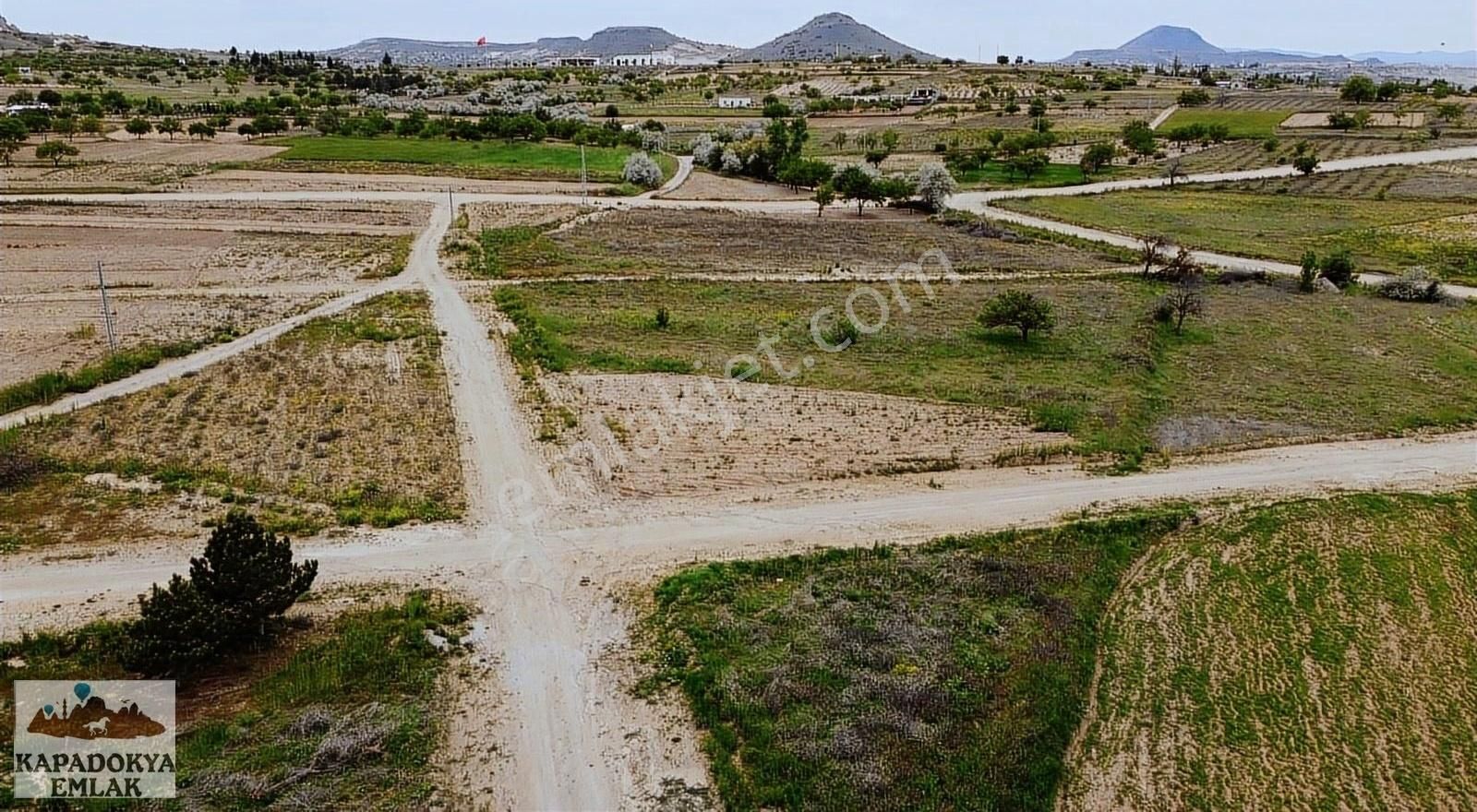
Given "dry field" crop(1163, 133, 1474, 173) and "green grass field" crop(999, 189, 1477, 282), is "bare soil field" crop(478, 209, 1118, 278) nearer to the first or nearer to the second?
"green grass field" crop(999, 189, 1477, 282)

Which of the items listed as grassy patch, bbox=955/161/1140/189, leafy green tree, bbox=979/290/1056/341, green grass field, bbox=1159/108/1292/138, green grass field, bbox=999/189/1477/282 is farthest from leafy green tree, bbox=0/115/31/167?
green grass field, bbox=1159/108/1292/138

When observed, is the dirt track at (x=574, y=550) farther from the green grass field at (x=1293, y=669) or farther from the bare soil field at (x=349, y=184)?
the bare soil field at (x=349, y=184)

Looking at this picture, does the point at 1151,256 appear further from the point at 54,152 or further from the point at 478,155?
the point at 54,152

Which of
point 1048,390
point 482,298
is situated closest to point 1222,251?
point 1048,390

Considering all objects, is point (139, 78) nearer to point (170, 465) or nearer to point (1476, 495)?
point (170, 465)

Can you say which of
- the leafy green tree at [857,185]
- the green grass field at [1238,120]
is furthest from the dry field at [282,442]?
the green grass field at [1238,120]

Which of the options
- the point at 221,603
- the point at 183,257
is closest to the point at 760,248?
the point at 183,257
